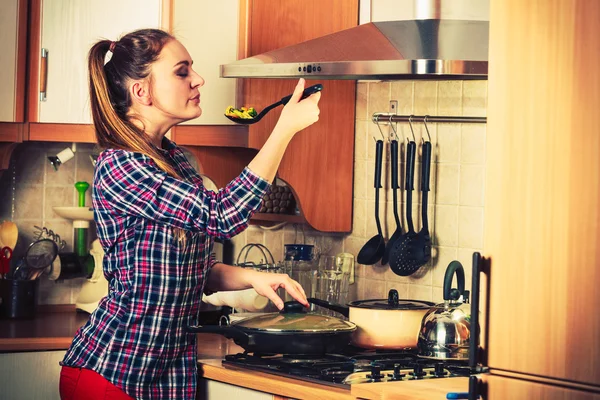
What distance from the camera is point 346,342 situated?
250 cm

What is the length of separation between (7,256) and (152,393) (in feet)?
4.09

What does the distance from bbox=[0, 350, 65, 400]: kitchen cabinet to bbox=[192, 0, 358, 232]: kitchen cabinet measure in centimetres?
83

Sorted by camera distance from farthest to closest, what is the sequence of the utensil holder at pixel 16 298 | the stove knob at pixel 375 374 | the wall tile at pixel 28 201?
1. the wall tile at pixel 28 201
2. the utensil holder at pixel 16 298
3. the stove knob at pixel 375 374

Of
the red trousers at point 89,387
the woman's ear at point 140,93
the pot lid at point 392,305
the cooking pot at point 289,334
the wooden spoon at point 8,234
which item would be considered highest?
the woman's ear at point 140,93

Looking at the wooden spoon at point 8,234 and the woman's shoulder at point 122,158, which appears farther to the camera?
the wooden spoon at point 8,234

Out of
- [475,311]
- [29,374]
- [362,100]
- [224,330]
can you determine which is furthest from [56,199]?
[475,311]

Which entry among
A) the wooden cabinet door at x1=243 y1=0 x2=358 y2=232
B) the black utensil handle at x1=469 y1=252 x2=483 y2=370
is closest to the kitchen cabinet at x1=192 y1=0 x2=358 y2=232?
the wooden cabinet door at x1=243 y1=0 x2=358 y2=232

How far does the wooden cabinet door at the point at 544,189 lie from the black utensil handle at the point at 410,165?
43.5 inches

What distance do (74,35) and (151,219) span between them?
3.93 ft

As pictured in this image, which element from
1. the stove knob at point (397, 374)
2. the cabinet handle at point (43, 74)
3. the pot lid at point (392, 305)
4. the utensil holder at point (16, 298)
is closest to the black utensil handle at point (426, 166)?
the pot lid at point (392, 305)

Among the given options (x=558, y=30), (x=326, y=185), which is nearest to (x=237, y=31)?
(x=326, y=185)

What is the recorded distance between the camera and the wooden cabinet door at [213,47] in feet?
9.94

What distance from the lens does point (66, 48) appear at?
319 centimetres

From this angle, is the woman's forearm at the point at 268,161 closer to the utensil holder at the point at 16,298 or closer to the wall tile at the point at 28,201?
the utensil holder at the point at 16,298
